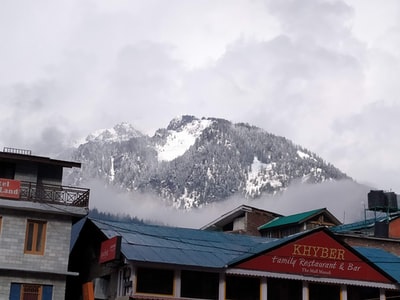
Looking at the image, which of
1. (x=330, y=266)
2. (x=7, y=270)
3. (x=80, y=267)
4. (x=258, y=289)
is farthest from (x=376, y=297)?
(x=7, y=270)

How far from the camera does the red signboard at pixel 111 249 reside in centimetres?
4066

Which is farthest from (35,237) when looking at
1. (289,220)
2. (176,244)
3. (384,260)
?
(289,220)

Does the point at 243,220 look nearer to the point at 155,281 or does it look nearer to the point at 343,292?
the point at 343,292

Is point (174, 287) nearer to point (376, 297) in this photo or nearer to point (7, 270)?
point (7, 270)

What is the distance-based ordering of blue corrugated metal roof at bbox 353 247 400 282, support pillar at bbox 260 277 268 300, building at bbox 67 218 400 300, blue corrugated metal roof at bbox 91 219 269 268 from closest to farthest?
building at bbox 67 218 400 300 < blue corrugated metal roof at bbox 91 219 269 268 < support pillar at bbox 260 277 268 300 < blue corrugated metal roof at bbox 353 247 400 282

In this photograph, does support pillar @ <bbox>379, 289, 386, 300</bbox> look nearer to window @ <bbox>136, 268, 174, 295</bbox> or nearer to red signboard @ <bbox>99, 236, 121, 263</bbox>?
window @ <bbox>136, 268, 174, 295</bbox>

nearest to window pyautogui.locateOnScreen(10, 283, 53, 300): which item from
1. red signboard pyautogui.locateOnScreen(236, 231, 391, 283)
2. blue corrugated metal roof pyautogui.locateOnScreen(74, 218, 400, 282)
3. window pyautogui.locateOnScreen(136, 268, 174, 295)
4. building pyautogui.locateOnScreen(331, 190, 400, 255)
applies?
blue corrugated metal roof pyautogui.locateOnScreen(74, 218, 400, 282)

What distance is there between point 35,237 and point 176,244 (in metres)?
8.62

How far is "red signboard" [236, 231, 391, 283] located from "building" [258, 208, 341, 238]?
1481 cm

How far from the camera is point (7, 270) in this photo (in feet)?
140

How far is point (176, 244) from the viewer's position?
44.7 metres

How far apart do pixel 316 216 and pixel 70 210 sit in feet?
85.0

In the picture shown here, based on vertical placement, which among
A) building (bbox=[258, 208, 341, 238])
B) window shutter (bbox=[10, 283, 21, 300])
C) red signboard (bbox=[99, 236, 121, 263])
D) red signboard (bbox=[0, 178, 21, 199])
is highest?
building (bbox=[258, 208, 341, 238])

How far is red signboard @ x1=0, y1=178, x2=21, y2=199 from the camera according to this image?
1715 inches
